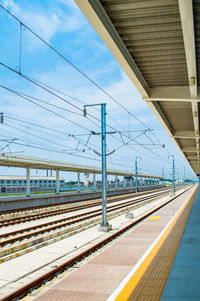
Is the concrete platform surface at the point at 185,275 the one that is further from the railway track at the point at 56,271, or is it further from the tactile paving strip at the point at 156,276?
the railway track at the point at 56,271

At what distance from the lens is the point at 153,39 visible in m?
8.35

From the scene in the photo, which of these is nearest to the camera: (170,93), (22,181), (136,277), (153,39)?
(136,277)

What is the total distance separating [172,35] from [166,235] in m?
7.74

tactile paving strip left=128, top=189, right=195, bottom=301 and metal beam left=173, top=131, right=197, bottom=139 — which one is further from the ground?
metal beam left=173, top=131, right=197, bottom=139

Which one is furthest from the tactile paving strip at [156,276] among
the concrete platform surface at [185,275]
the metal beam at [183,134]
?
the metal beam at [183,134]

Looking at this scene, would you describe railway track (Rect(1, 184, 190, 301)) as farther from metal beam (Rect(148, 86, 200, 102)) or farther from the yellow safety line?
metal beam (Rect(148, 86, 200, 102))

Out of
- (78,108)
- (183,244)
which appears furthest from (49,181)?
(183,244)

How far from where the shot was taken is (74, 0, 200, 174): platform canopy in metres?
6.48

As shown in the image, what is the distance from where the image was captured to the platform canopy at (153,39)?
6484 mm

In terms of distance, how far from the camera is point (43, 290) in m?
6.77

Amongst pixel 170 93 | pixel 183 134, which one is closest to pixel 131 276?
pixel 170 93

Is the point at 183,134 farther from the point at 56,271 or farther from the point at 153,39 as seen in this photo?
the point at 56,271

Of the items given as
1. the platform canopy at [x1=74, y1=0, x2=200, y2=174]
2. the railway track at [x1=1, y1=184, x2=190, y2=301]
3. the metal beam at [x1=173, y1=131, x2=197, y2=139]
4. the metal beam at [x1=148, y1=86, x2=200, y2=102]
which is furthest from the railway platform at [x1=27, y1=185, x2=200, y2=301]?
the metal beam at [x1=173, y1=131, x2=197, y2=139]

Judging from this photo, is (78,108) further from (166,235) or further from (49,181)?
(49,181)
